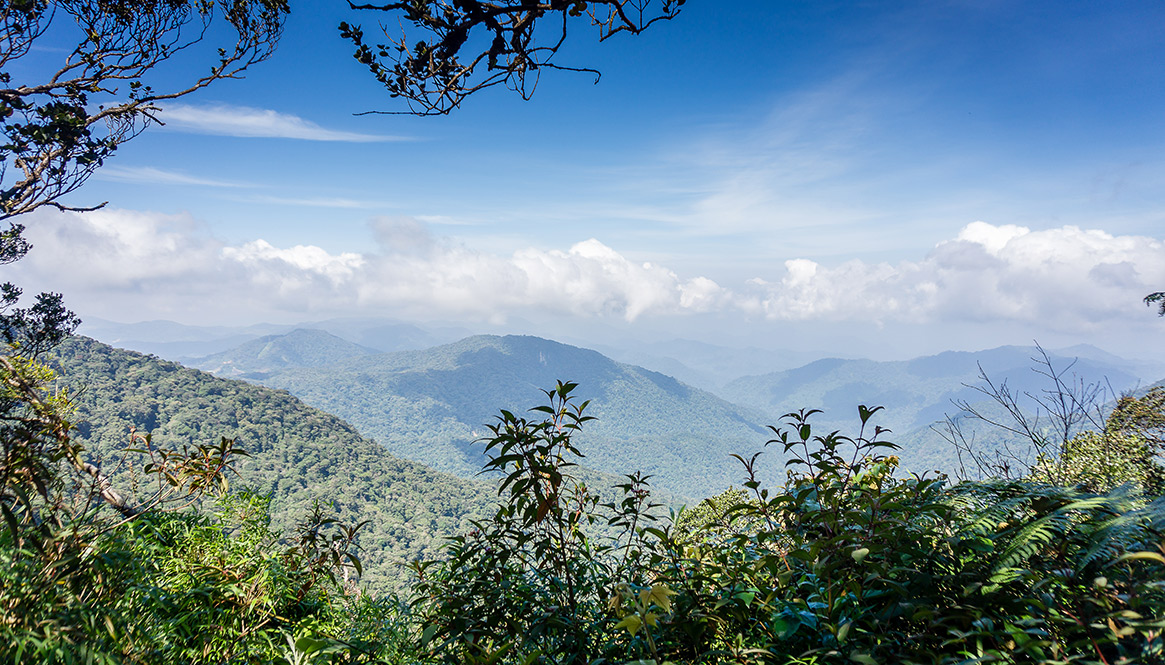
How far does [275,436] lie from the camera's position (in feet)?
167

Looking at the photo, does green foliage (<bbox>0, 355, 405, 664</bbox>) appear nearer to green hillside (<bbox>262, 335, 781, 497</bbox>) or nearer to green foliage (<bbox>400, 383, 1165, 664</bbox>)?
green foliage (<bbox>400, 383, 1165, 664</bbox>)

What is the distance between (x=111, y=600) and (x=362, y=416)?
161807 millimetres

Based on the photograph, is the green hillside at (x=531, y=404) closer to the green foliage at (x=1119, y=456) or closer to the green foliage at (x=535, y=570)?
the green foliage at (x=1119, y=456)

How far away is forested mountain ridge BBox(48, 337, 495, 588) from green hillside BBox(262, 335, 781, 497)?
54505 millimetres

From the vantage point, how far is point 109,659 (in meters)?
1.20

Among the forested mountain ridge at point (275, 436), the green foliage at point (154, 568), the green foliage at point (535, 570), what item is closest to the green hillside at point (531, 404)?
the forested mountain ridge at point (275, 436)

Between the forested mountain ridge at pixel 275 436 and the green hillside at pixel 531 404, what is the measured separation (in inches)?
2146

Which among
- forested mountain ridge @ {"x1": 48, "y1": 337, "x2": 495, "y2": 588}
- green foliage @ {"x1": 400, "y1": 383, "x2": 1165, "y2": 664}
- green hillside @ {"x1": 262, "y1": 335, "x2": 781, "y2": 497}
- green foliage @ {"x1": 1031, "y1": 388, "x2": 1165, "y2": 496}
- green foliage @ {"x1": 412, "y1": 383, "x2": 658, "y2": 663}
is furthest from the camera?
green hillside @ {"x1": 262, "y1": 335, "x2": 781, "y2": 497}

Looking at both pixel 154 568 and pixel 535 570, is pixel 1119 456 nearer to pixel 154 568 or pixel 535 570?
pixel 535 570

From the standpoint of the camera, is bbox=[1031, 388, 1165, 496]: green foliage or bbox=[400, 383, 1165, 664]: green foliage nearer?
bbox=[400, 383, 1165, 664]: green foliage

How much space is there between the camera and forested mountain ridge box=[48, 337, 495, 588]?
4141 cm

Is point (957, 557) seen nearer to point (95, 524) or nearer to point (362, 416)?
point (95, 524)

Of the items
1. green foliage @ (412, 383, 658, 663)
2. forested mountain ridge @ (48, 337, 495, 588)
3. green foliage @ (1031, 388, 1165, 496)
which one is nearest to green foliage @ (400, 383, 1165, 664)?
green foliage @ (412, 383, 658, 663)

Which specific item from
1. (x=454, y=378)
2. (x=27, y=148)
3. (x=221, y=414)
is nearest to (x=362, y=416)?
(x=454, y=378)
